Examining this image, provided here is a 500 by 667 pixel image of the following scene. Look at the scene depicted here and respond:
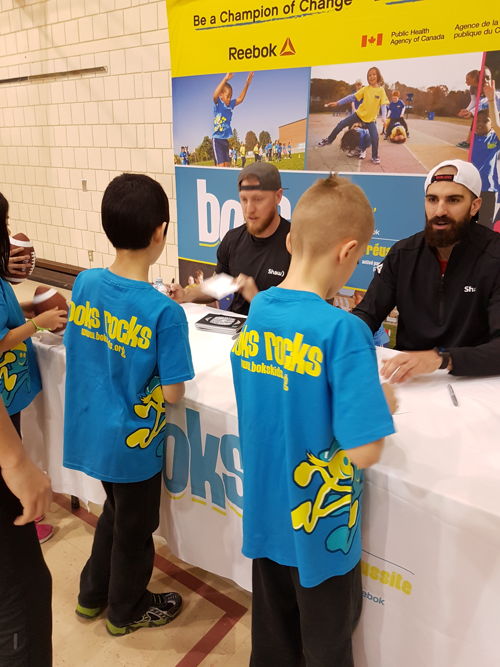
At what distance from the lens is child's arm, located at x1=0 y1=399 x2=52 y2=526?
3.24 feet

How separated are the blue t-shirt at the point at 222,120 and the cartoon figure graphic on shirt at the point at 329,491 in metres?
3.37

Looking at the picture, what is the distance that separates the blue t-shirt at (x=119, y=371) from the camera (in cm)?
139

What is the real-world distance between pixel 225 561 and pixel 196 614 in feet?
1.42

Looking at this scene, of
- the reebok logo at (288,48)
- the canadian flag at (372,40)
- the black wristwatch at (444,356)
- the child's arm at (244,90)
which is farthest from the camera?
the child's arm at (244,90)

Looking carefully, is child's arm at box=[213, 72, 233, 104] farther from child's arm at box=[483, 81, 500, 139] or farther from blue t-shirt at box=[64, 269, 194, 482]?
blue t-shirt at box=[64, 269, 194, 482]

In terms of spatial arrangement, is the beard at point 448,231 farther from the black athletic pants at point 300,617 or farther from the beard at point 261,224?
the black athletic pants at point 300,617

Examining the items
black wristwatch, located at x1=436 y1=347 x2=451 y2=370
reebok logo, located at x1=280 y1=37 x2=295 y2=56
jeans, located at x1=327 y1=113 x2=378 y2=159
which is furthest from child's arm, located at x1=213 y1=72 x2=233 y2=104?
black wristwatch, located at x1=436 y1=347 x2=451 y2=370

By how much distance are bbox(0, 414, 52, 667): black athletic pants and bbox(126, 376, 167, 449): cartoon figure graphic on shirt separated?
40 centimetres

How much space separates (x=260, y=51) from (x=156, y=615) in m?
3.52

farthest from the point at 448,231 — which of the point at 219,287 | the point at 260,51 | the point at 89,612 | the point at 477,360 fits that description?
the point at 260,51

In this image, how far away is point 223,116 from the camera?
389 cm

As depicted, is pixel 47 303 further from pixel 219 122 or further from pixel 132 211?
pixel 219 122

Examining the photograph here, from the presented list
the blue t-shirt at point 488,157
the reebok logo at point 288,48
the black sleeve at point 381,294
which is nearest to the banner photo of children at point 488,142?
the blue t-shirt at point 488,157

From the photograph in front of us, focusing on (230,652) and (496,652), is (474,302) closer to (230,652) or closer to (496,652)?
(496,652)
